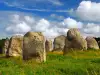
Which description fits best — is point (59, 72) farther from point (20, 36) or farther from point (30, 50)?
point (20, 36)

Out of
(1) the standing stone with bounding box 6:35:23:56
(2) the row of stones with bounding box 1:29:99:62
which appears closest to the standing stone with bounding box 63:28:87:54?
(2) the row of stones with bounding box 1:29:99:62

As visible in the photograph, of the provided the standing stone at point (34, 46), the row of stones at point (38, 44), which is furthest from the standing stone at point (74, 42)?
the standing stone at point (34, 46)

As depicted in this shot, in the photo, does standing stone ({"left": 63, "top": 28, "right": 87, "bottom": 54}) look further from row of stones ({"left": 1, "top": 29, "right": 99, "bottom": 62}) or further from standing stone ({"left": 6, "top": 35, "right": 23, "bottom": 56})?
standing stone ({"left": 6, "top": 35, "right": 23, "bottom": 56})

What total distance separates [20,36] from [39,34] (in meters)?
18.8

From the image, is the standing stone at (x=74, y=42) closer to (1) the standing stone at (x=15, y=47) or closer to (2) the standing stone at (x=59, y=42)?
(1) the standing stone at (x=15, y=47)

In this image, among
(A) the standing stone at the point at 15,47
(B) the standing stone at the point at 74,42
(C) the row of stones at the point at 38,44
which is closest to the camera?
(C) the row of stones at the point at 38,44

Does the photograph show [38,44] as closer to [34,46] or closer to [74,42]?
[34,46]

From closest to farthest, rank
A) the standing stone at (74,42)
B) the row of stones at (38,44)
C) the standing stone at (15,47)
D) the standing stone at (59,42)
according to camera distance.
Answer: the row of stones at (38,44)
the standing stone at (15,47)
the standing stone at (74,42)
the standing stone at (59,42)

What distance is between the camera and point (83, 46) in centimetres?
5469

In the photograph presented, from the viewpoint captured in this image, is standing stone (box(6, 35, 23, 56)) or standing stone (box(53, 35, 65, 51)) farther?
standing stone (box(53, 35, 65, 51))

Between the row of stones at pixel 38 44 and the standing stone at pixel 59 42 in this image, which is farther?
the standing stone at pixel 59 42

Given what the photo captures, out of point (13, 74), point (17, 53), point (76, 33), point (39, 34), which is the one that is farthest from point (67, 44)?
point (13, 74)

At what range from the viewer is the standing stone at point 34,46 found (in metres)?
36.0

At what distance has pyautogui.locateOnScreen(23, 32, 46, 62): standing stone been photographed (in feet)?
118
